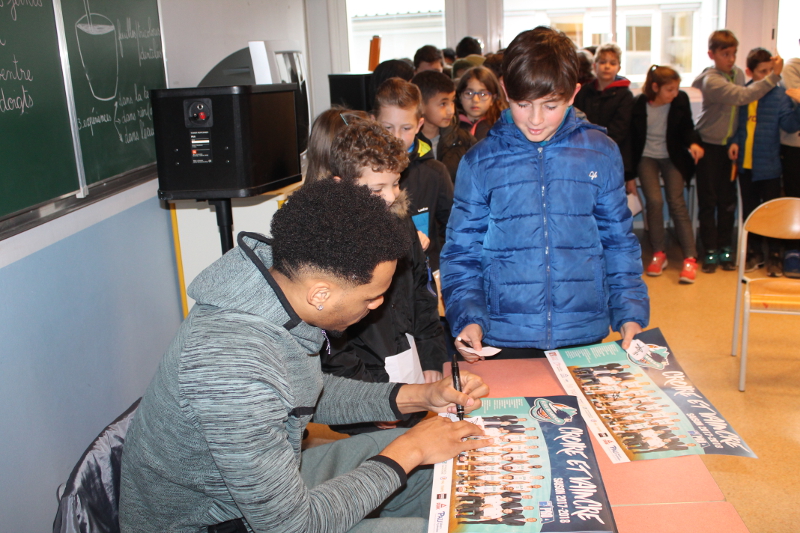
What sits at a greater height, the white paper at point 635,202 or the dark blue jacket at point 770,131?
the dark blue jacket at point 770,131

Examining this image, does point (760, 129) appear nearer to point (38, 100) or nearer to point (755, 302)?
point (755, 302)

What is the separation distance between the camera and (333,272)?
98 centimetres

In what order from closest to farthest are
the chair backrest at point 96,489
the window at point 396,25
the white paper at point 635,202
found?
the chair backrest at point 96,489
the white paper at point 635,202
the window at point 396,25

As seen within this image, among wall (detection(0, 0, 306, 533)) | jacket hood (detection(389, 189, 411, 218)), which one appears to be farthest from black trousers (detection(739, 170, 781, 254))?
wall (detection(0, 0, 306, 533))

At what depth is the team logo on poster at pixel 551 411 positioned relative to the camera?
1.22 m

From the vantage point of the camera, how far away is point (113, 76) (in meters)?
2.35

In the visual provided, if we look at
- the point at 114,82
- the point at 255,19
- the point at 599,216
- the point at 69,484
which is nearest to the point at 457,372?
the point at 599,216

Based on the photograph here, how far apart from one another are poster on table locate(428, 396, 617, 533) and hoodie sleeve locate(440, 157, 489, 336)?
0.38 m

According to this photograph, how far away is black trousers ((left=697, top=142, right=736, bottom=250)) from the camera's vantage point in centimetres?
475

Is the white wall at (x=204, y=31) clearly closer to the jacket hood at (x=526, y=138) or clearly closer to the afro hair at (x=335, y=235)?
the jacket hood at (x=526, y=138)

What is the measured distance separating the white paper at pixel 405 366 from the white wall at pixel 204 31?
75.7 inches

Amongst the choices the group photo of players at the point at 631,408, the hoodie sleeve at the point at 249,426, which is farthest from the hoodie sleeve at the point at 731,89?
the hoodie sleeve at the point at 249,426

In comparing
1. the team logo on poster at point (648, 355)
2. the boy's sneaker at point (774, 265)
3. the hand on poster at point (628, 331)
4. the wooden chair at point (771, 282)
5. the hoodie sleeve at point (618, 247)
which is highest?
the hoodie sleeve at point (618, 247)

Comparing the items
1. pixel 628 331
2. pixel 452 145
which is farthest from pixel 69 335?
pixel 452 145
